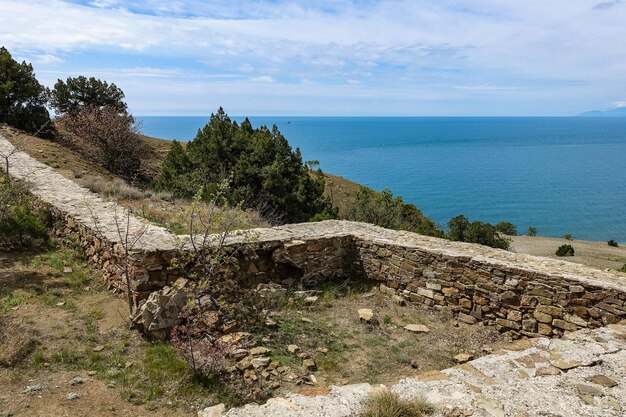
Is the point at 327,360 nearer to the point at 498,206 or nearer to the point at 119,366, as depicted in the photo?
the point at 119,366

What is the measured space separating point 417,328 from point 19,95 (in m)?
25.1

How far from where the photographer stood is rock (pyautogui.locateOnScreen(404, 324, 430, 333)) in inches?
282

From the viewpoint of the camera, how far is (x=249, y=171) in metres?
19.1

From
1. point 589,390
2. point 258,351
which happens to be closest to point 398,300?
point 258,351

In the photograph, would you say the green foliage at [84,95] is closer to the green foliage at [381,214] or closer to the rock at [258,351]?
the green foliage at [381,214]

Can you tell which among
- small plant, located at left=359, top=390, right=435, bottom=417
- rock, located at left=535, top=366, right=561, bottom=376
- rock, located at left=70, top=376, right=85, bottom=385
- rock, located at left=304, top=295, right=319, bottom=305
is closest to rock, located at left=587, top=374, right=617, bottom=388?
rock, located at left=535, top=366, right=561, bottom=376

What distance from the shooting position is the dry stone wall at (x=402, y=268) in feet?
21.3

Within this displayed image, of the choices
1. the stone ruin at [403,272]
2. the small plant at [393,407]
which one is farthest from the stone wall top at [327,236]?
the small plant at [393,407]

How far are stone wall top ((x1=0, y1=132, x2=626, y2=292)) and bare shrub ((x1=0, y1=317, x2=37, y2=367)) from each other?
195 cm

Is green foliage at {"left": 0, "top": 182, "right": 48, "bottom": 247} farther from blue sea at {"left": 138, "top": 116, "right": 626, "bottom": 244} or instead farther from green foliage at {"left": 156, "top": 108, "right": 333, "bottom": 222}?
blue sea at {"left": 138, "top": 116, "right": 626, "bottom": 244}

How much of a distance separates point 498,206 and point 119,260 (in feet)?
212

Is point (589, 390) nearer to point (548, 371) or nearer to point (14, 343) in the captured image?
point (548, 371)

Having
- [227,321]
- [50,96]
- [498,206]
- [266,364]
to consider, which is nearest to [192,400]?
[266,364]

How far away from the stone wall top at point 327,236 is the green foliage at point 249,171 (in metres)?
6.96
